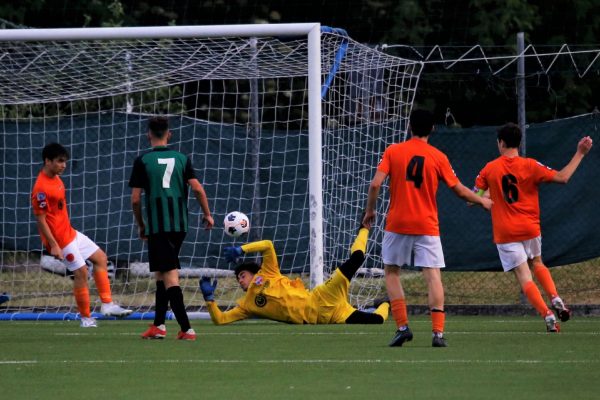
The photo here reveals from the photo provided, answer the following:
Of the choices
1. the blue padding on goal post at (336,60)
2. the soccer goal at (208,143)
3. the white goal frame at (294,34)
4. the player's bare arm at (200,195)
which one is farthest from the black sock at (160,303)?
the blue padding on goal post at (336,60)

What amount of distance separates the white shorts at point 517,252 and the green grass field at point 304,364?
0.61 metres

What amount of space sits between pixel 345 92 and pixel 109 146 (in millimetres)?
2978

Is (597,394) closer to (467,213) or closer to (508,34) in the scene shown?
(467,213)

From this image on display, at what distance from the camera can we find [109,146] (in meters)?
16.6

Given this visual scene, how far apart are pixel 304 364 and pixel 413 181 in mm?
1929

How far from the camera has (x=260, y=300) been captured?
514 inches

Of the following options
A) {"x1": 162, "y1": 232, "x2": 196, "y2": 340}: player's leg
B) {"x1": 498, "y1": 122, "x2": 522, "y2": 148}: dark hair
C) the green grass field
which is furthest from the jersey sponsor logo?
{"x1": 498, "y1": 122, "x2": 522, "y2": 148}: dark hair

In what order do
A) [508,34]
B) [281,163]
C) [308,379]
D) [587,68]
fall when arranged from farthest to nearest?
1. [508,34]
2. [281,163]
3. [587,68]
4. [308,379]

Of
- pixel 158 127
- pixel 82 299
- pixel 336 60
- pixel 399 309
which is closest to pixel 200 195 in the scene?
pixel 158 127

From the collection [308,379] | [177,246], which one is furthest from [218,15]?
[308,379]

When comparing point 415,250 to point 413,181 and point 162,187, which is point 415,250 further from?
point 162,187

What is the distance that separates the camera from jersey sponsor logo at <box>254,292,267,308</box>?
42.8 feet

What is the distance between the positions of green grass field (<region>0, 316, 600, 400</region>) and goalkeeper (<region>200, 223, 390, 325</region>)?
0.18 m

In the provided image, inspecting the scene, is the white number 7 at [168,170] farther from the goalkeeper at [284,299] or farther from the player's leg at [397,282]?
the player's leg at [397,282]
